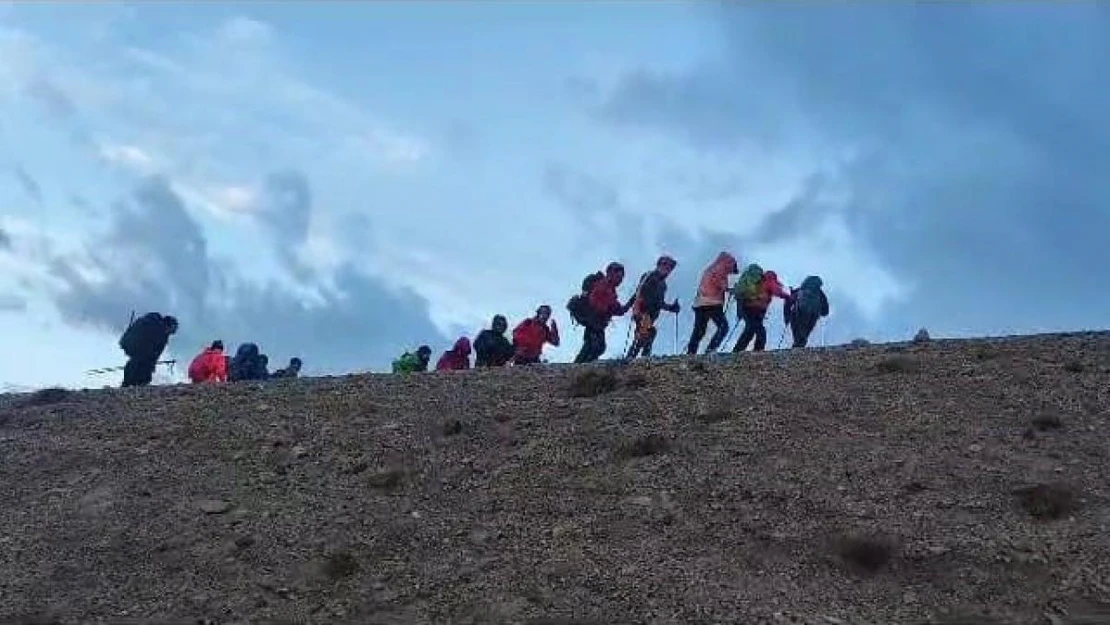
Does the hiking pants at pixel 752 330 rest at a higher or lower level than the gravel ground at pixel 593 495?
higher

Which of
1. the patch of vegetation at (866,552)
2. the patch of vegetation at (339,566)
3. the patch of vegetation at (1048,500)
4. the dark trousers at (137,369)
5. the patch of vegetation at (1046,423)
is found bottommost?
the patch of vegetation at (339,566)

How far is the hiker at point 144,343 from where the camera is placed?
22438mm

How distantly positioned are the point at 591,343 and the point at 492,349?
1588mm

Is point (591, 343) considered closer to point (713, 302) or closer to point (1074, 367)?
point (713, 302)

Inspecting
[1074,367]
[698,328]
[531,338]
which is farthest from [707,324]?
[1074,367]

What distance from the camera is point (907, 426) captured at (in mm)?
17109

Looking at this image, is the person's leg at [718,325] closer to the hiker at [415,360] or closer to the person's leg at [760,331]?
the person's leg at [760,331]

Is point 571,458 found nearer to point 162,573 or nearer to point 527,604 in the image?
point 527,604

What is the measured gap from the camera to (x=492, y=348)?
74.7ft

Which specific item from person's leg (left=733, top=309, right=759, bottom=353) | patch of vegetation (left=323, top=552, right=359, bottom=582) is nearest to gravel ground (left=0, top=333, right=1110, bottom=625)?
patch of vegetation (left=323, top=552, right=359, bottom=582)

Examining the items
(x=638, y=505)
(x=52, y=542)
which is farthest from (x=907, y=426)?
(x=52, y=542)

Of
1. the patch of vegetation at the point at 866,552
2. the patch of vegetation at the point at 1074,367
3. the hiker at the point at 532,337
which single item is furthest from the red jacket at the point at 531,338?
the patch of vegetation at the point at 866,552

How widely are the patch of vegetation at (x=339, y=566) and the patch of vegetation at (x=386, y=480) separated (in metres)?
1.69

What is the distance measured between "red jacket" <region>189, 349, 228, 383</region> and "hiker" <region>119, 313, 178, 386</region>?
695mm
